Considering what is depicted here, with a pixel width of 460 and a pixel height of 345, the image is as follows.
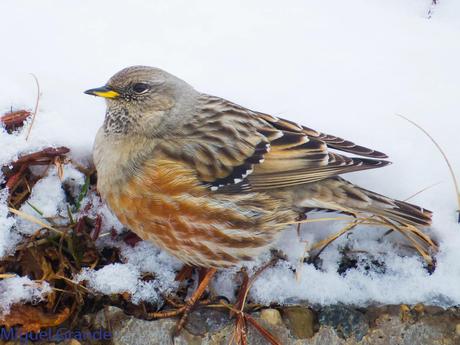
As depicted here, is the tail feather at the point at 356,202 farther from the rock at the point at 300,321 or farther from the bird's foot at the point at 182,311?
the bird's foot at the point at 182,311

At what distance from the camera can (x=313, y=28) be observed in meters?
4.88

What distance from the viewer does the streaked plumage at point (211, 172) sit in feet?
11.6

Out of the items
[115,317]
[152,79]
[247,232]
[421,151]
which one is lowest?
[115,317]

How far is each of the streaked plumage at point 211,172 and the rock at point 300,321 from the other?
1.26 feet

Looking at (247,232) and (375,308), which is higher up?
(247,232)

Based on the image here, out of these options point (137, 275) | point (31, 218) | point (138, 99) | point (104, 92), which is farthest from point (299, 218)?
point (31, 218)

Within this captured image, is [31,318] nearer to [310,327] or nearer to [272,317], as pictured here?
[272,317]

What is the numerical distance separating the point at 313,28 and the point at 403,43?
67 centimetres

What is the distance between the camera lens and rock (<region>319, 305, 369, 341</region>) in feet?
11.6

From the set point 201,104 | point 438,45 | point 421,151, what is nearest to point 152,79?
point 201,104

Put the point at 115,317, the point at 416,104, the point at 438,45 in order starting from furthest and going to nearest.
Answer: the point at 438,45
the point at 416,104
the point at 115,317

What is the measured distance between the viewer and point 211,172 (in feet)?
11.9

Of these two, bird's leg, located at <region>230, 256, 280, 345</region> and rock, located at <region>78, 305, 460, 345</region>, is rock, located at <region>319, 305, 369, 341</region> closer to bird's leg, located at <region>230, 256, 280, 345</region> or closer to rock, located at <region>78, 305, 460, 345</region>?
rock, located at <region>78, 305, 460, 345</region>

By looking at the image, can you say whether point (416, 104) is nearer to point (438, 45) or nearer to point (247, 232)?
point (438, 45)
